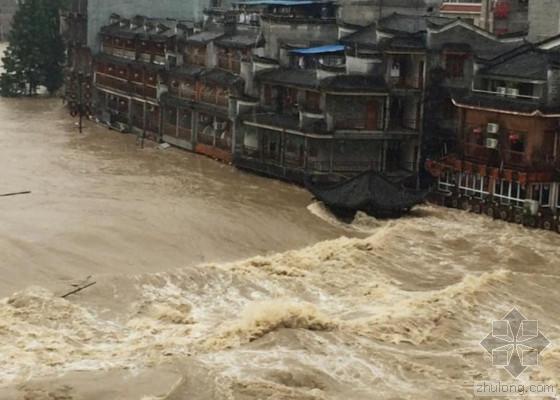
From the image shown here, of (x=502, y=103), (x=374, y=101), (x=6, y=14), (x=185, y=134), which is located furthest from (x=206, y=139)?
(x=6, y=14)

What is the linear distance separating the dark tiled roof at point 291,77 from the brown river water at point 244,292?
5.14 metres

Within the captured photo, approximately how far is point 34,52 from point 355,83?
38253mm

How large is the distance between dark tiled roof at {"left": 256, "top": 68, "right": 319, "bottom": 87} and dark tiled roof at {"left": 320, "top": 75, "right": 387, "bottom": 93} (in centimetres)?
106

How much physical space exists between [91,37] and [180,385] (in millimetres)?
50590

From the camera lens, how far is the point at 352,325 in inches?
977

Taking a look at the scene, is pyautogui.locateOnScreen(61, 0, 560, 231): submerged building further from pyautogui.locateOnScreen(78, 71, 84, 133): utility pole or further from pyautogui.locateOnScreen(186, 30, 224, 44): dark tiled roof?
pyautogui.locateOnScreen(78, 71, 84, 133): utility pole

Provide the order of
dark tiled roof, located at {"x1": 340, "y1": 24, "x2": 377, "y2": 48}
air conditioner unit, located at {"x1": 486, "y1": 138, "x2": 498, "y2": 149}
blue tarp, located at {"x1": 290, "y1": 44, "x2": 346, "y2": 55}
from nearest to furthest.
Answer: air conditioner unit, located at {"x1": 486, "y1": 138, "x2": 498, "y2": 149} < dark tiled roof, located at {"x1": 340, "y1": 24, "x2": 377, "y2": 48} < blue tarp, located at {"x1": 290, "y1": 44, "x2": 346, "y2": 55}

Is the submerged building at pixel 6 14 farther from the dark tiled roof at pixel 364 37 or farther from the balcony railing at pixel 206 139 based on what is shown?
the dark tiled roof at pixel 364 37

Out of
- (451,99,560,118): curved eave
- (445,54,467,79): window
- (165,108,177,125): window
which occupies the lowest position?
(165,108,177,125): window

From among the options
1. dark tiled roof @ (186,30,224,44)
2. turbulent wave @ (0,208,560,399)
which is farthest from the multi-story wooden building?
dark tiled roof @ (186,30,224,44)

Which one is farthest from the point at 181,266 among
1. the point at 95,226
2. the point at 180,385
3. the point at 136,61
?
the point at 136,61

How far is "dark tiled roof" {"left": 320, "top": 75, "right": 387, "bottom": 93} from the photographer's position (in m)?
43.4

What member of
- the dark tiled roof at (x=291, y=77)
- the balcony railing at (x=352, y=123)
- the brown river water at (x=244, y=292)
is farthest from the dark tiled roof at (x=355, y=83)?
the brown river water at (x=244, y=292)

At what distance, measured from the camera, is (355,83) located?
4381 cm
